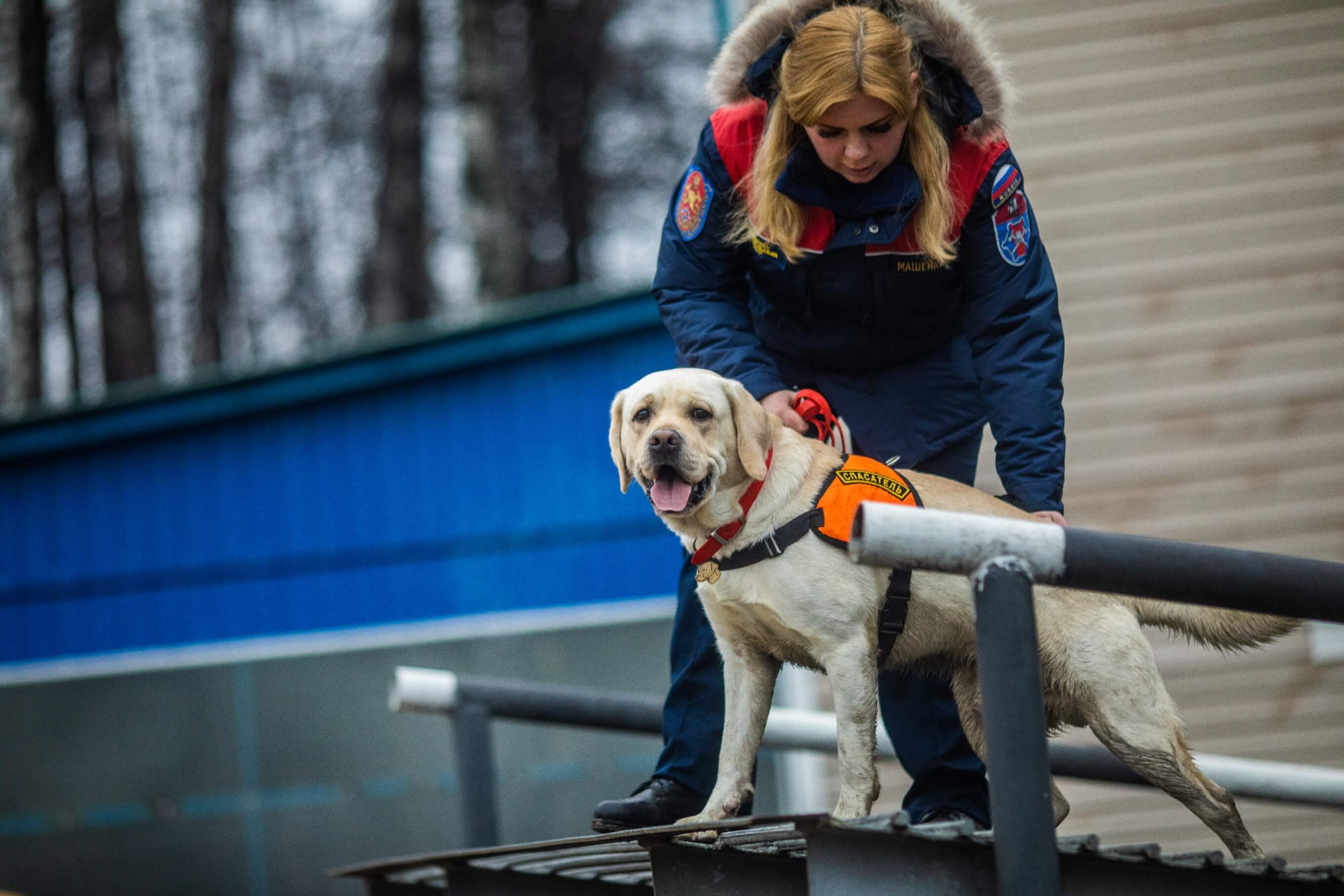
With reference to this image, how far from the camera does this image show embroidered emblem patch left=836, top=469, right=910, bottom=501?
10.4 feet

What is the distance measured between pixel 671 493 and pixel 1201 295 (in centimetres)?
384

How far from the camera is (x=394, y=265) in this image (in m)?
17.2

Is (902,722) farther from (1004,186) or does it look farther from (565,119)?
(565,119)

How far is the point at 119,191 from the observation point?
1977 centimetres

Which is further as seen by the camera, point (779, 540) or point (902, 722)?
point (902, 722)

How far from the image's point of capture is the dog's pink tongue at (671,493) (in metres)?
3.12

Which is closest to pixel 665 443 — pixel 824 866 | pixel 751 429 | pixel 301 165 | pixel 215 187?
pixel 751 429

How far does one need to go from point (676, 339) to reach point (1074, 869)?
1.71m

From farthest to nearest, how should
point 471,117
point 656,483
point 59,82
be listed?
point 59,82
point 471,117
point 656,483

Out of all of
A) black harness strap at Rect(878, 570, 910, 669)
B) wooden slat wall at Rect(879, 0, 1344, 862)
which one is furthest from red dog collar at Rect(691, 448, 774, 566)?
wooden slat wall at Rect(879, 0, 1344, 862)

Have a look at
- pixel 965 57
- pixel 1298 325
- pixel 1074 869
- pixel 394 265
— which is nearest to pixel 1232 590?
pixel 1074 869

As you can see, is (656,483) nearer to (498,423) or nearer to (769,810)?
(769,810)

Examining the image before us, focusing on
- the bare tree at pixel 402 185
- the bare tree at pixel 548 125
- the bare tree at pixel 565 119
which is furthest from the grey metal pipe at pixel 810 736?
the bare tree at pixel 565 119

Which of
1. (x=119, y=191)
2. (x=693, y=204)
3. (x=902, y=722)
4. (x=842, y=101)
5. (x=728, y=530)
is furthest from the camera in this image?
(x=119, y=191)
